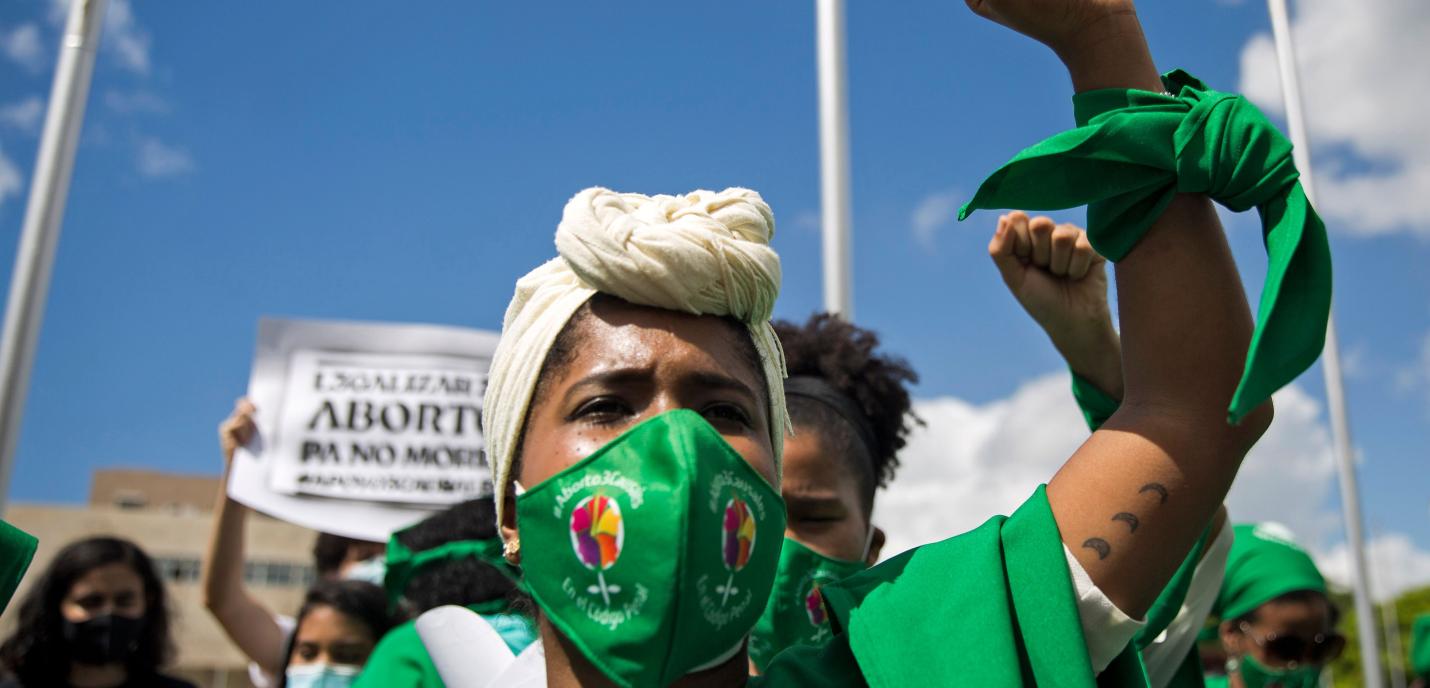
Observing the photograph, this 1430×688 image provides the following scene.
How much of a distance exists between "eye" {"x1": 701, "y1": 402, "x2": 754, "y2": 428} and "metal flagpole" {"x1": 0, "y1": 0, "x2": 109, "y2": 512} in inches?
175

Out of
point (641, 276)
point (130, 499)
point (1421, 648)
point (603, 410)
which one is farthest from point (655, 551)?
point (130, 499)

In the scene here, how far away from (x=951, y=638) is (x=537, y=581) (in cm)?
61

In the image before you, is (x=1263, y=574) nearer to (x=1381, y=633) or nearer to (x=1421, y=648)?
(x=1421, y=648)

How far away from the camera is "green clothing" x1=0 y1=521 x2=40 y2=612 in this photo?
1.98 metres

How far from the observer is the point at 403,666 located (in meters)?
2.99

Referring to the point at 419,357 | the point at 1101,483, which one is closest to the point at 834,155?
the point at 419,357

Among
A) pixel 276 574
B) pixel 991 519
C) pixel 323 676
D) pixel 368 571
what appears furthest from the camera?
pixel 276 574

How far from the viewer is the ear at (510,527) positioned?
2.10 metres

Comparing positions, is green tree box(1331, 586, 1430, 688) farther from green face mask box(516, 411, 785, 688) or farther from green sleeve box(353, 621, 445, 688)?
green face mask box(516, 411, 785, 688)

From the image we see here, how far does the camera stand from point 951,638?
1.75m

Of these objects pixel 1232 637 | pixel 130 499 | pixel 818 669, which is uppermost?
pixel 130 499

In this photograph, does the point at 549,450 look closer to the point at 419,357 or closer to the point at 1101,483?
the point at 1101,483

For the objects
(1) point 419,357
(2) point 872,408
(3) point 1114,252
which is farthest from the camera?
(1) point 419,357

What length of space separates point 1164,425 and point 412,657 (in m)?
1.93
